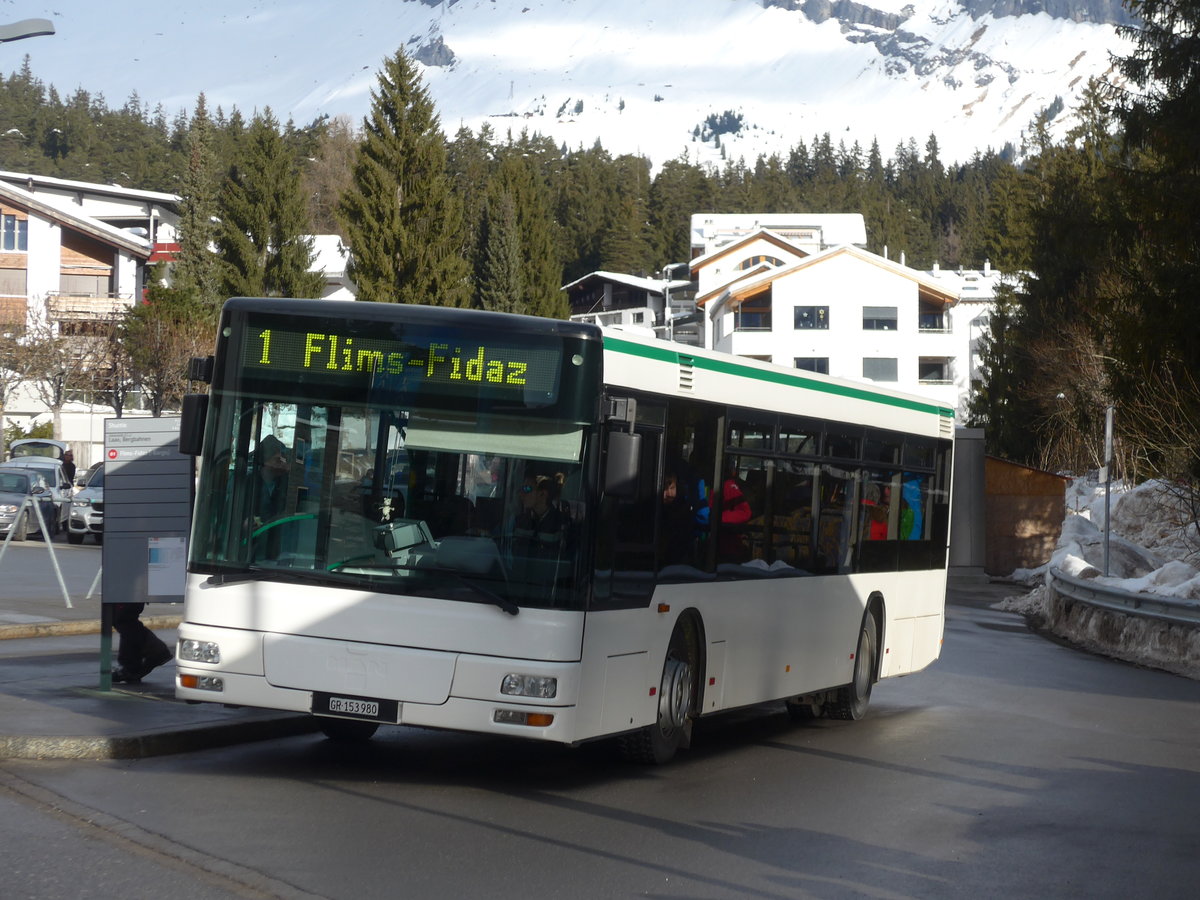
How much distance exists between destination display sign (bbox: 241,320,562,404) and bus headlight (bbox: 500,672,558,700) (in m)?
1.56

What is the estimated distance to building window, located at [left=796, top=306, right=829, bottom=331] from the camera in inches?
3430

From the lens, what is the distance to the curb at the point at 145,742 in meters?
9.35

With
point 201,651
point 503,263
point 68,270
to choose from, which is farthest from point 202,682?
point 503,263

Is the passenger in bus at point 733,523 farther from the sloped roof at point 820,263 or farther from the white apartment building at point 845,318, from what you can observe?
the sloped roof at point 820,263

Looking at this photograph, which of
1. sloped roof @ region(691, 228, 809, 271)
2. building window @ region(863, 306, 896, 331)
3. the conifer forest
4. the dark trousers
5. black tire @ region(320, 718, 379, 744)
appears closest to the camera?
black tire @ region(320, 718, 379, 744)

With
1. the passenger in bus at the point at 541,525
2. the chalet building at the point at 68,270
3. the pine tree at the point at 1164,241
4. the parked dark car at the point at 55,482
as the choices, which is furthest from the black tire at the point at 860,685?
the chalet building at the point at 68,270

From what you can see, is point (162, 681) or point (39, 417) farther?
point (39, 417)

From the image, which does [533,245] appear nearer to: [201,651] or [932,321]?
[932,321]

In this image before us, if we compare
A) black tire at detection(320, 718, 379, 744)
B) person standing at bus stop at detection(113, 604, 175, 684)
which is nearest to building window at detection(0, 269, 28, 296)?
person standing at bus stop at detection(113, 604, 175, 684)

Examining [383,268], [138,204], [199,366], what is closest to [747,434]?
[199,366]

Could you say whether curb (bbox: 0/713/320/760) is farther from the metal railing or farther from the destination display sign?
the metal railing

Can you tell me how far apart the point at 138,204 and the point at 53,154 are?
59486 mm

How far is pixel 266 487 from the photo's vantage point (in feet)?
31.0

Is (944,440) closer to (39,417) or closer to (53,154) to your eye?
(39,417)
